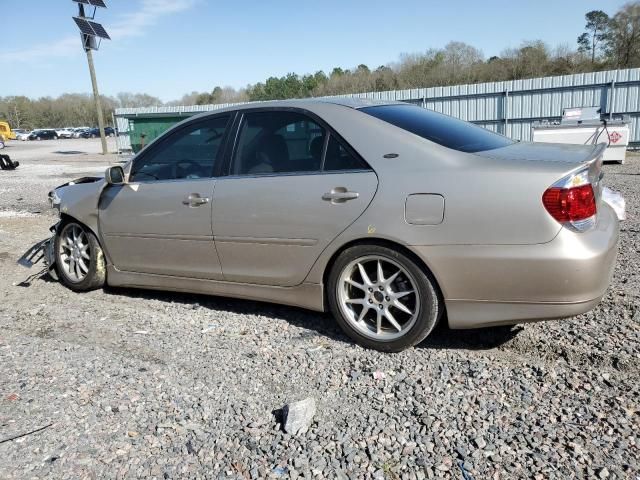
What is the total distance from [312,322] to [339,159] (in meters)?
1.30

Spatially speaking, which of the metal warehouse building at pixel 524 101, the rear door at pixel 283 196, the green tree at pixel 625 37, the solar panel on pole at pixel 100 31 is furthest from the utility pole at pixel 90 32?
the green tree at pixel 625 37

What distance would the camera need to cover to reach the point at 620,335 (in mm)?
3420

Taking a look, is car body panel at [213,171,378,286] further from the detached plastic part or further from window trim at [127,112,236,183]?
the detached plastic part

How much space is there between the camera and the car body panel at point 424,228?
2895 mm

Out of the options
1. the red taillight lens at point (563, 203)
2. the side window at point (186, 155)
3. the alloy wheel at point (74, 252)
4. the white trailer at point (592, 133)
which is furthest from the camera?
the white trailer at point (592, 133)

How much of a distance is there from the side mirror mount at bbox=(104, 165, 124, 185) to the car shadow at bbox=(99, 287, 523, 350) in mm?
1110

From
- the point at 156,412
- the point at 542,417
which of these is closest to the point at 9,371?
the point at 156,412

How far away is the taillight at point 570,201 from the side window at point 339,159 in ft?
3.70

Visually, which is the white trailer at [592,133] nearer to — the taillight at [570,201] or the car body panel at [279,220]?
the taillight at [570,201]

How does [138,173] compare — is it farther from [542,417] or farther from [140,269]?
[542,417]

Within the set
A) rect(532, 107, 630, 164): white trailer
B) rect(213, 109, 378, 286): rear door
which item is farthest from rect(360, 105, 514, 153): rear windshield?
rect(532, 107, 630, 164): white trailer

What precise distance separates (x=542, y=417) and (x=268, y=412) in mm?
1395

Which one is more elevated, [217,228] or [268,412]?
[217,228]

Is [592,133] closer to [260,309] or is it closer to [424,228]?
[260,309]
